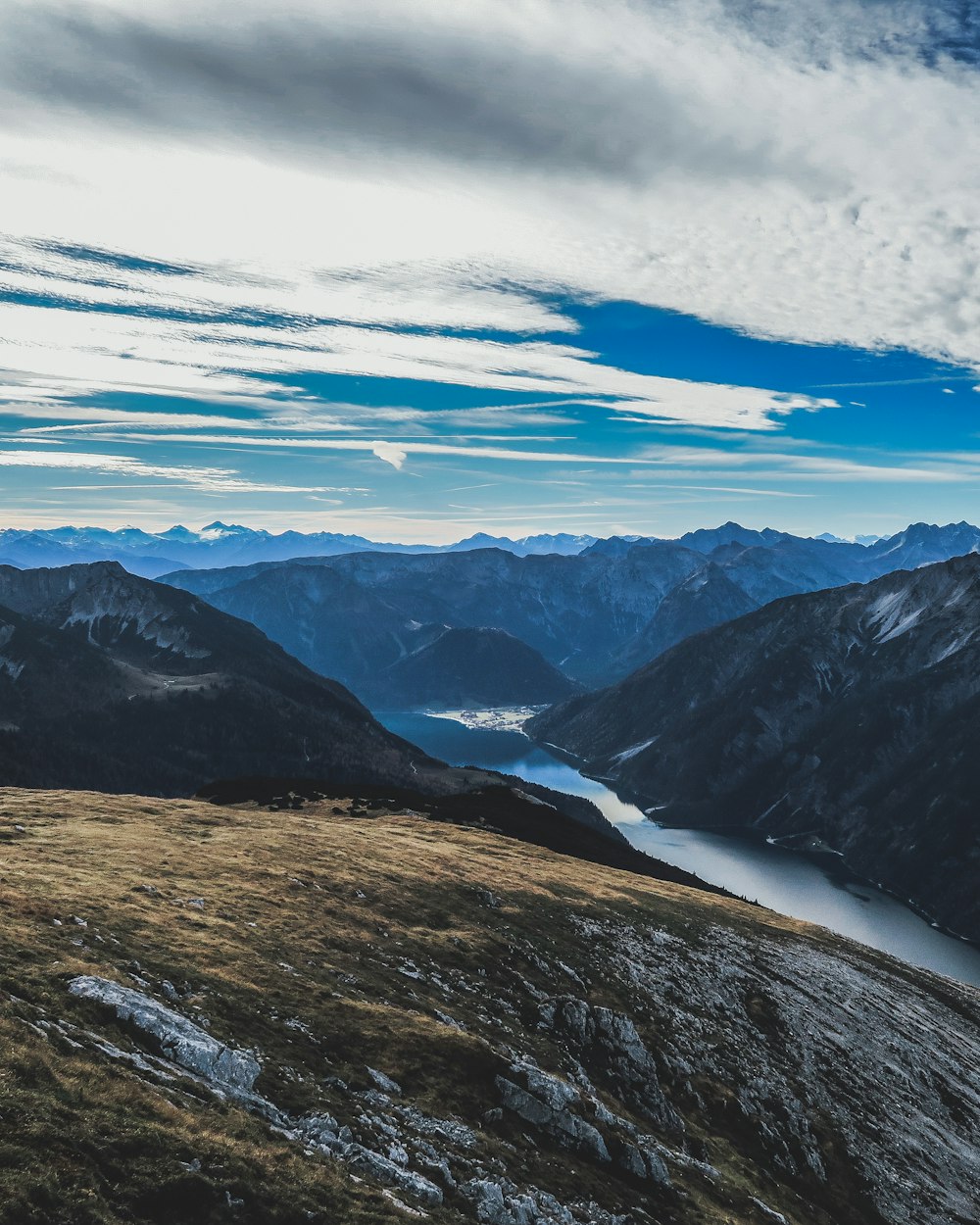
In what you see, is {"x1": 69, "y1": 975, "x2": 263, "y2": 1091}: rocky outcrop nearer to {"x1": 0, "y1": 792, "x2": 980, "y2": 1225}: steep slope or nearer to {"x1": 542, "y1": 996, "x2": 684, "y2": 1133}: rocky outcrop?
{"x1": 0, "y1": 792, "x2": 980, "y2": 1225}: steep slope

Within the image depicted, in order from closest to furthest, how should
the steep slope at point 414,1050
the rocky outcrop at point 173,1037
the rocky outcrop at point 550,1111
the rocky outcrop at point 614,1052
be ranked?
the steep slope at point 414,1050
the rocky outcrop at point 173,1037
the rocky outcrop at point 550,1111
the rocky outcrop at point 614,1052

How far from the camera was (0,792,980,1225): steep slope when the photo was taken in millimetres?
23312

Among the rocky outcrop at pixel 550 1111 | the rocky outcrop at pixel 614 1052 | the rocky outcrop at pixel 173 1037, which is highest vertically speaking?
the rocky outcrop at pixel 173 1037

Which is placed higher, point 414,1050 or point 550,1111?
point 414,1050

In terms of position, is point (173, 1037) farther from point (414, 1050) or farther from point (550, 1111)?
point (550, 1111)

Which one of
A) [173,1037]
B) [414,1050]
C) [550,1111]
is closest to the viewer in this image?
[173,1037]

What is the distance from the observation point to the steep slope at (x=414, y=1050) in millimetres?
23312

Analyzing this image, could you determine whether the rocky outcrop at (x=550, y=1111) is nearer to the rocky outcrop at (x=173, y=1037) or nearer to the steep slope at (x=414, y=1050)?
the steep slope at (x=414, y=1050)

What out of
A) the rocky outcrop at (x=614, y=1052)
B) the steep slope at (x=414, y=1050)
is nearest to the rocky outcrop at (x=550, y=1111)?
the steep slope at (x=414, y=1050)

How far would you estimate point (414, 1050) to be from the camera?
36.0 metres

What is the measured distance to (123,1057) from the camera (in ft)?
86.4

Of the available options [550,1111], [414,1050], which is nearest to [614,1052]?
[550,1111]

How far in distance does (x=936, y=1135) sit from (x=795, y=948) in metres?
26.9

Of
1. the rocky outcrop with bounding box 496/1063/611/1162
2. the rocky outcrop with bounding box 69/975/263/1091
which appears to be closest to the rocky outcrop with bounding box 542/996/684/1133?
the rocky outcrop with bounding box 496/1063/611/1162
